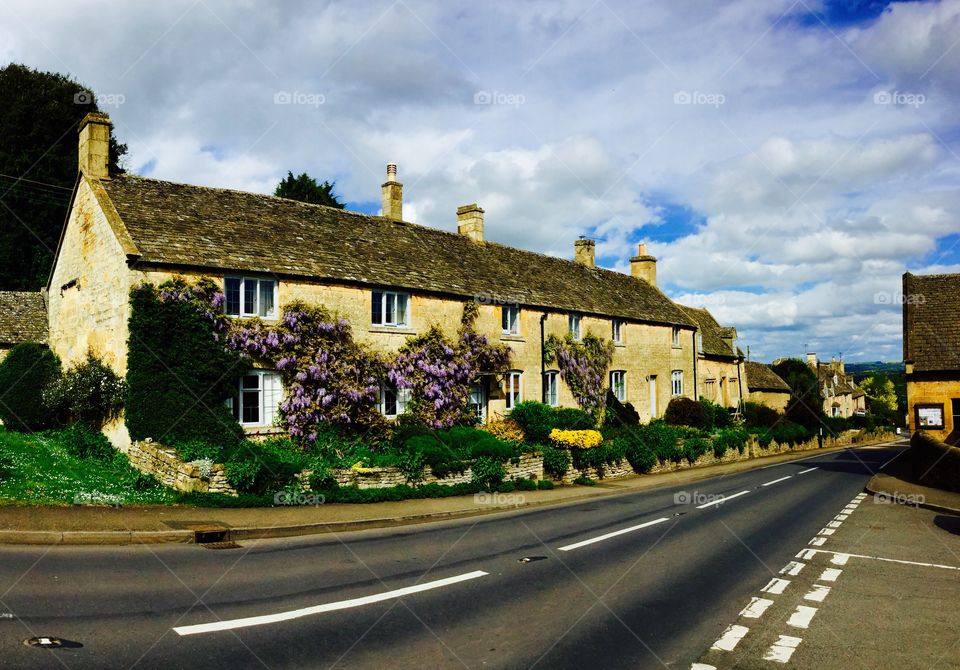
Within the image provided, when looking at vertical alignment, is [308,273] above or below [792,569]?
above

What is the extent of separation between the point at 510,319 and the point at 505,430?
5.73 m

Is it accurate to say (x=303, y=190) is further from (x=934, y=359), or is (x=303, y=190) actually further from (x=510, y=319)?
(x=934, y=359)

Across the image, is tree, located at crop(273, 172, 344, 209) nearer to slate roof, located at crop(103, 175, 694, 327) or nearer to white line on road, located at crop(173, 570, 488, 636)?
slate roof, located at crop(103, 175, 694, 327)

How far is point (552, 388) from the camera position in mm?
30734

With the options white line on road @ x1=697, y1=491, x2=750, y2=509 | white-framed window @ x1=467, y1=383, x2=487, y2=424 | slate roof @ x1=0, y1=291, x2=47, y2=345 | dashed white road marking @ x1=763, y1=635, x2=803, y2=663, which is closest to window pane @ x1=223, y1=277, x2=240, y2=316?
white-framed window @ x1=467, y1=383, x2=487, y2=424

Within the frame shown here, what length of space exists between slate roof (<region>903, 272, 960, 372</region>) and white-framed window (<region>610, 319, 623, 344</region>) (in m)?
12.6

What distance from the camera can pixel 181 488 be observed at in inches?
596

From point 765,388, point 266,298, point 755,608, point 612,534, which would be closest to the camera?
point 755,608

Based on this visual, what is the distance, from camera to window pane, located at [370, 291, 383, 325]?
23484mm

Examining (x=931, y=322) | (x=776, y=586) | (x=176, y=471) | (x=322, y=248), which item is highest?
(x=322, y=248)

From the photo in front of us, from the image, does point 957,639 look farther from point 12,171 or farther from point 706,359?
point 12,171

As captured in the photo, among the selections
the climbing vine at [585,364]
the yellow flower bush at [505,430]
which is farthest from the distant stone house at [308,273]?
the yellow flower bush at [505,430]

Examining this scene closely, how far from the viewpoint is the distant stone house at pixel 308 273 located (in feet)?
64.9
